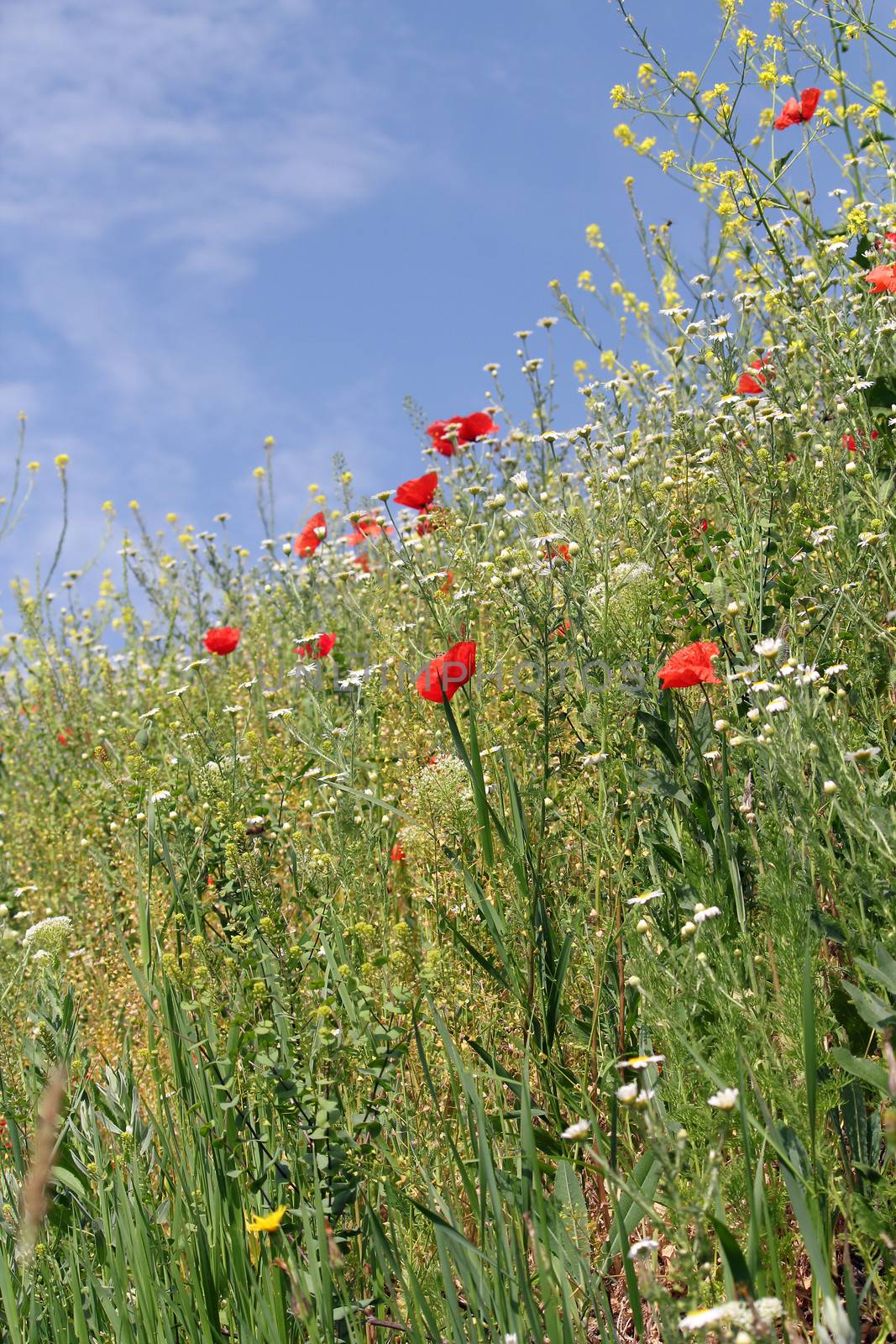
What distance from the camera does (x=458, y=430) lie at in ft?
15.4

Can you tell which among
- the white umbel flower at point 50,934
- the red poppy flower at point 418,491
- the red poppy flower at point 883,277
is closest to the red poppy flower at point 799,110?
the red poppy flower at point 883,277

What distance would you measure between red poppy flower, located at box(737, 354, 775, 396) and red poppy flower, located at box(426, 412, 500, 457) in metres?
0.93

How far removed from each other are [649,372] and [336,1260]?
3.97 metres

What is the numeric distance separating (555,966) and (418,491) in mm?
1767

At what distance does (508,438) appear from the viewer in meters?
5.16

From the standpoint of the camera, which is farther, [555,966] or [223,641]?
[223,641]

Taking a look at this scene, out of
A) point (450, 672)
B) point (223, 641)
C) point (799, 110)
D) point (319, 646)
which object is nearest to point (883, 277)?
point (799, 110)

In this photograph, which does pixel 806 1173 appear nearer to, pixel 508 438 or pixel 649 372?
pixel 649 372

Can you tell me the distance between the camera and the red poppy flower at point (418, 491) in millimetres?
3738

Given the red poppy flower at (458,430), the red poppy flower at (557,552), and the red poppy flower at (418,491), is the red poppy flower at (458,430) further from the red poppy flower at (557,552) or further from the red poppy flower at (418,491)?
the red poppy flower at (557,552)

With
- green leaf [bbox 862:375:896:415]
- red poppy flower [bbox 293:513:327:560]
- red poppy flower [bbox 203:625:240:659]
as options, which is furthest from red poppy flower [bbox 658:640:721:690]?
red poppy flower [bbox 293:513:327:560]

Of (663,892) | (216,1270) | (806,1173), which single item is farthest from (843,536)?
(216,1270)

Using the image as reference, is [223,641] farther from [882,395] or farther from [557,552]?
[882,395]

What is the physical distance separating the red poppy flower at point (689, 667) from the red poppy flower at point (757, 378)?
5.15 ft
